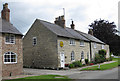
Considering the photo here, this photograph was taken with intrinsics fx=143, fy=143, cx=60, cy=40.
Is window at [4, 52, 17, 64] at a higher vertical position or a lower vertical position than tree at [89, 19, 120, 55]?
lower

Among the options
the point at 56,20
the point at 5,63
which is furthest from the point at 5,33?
the point at 56,20

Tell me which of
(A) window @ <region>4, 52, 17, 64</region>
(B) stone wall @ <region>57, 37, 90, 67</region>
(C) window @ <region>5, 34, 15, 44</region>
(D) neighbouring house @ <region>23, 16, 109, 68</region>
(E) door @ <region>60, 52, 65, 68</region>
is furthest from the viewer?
(B) stone wall @ <region>57, 37, 90, 67</region>

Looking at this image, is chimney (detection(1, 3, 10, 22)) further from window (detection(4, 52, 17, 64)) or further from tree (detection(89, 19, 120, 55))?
tree (detection(89, 19, 120, 55))

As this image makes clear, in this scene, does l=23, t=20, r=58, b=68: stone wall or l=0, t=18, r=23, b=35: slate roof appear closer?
l=0, t=18, r=23, b=35: slate roof

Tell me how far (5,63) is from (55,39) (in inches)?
343

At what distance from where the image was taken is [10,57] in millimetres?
17078

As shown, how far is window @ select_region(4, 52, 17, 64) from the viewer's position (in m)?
16.7

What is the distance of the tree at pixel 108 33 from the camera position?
154ft

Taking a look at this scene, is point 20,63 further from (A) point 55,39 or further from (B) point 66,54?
(B) point 66,54

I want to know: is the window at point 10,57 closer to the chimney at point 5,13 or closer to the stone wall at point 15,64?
the stone wall at point 15,64

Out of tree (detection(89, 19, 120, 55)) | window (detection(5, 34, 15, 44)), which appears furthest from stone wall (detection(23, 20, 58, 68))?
tree (detection(89, 19, 120, 55))

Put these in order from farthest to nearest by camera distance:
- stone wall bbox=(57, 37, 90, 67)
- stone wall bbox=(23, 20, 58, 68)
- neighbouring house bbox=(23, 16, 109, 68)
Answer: stone wall bbox=(57, 37, 90, 67), stone wall bbox=(23, 20, 58, 68), neighbouring house bbox=(23, 16, 109, 68)

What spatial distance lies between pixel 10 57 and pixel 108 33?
123ft

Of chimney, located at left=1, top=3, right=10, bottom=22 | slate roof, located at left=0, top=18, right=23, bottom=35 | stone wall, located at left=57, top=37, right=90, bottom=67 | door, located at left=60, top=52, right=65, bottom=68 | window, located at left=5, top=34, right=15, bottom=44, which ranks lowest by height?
door, located at left=60, top=52, right=65, bottom=68
